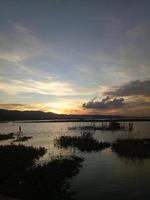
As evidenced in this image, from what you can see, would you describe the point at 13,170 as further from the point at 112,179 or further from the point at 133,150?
the point at 133,150

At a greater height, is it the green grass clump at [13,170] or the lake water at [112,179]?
the green grass clump at [13,170]

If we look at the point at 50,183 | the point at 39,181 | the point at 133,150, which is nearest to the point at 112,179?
the point at 50,183

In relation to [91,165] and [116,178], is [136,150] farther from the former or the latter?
[116,178]

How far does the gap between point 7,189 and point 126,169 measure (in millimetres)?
20363

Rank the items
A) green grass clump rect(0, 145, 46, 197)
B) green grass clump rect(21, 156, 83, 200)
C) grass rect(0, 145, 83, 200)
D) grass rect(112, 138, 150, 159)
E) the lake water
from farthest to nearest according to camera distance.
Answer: grass rect(112, 138, 150, 159) < the lake water < green grass clump rect(0, 145, 46, 197) < green grass clump rect(21, 156, 83, 200) < grass rect(0, 145, 83, 200)

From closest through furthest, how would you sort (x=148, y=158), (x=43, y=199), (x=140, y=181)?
1. (x=43, y=199)
2. (x=140, y=181)
3. (x=148, y=158)

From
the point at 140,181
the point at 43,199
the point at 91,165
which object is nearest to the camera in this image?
the point at 43,199

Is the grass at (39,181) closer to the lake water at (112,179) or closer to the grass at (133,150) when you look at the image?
the lake water at (112,179)

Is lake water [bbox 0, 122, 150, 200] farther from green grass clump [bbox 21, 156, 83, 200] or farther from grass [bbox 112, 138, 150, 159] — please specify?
grass [bbox 112, 138, 150, 159]

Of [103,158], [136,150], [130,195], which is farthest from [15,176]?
[136,150]

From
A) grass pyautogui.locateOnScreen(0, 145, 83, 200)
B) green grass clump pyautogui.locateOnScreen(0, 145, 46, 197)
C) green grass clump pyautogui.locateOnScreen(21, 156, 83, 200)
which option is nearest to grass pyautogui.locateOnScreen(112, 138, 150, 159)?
grass pyautogui.locateOnScreen(0, 145, 83, 200)

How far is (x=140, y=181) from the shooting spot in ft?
102

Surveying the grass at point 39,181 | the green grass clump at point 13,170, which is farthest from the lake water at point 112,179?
the green grass clump at point 13,170

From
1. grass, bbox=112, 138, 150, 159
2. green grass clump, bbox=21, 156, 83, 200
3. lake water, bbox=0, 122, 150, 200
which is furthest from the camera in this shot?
grass, bbox=112, 138, 150, 159
